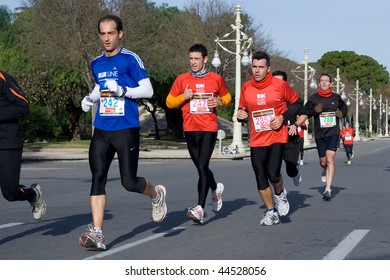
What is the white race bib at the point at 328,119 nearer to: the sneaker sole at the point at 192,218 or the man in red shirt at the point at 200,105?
the man in red shirt at the point at 200,105

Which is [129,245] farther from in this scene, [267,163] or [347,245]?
[267,163]

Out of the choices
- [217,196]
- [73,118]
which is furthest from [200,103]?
[73,118]

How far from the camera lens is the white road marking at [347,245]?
712cm

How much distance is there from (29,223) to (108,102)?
2.78 meters

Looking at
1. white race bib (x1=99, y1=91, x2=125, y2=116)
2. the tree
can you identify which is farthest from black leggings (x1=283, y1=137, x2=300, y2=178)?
the tree

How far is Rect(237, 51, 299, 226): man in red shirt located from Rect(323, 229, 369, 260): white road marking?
1.11 meters

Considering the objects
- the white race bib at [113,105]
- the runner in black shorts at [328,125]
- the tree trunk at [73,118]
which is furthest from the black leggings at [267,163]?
the tree trunk at [73,118]

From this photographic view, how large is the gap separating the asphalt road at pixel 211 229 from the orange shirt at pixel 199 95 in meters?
1.18

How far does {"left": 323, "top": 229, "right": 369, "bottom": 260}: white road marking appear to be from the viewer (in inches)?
281

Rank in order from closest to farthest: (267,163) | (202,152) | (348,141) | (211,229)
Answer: (211,229) < (267,163) < (202,152) < (348,141)

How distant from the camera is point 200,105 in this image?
9.91 meters

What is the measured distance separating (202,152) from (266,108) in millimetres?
937

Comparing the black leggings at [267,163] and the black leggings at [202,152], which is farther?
the black leggings at [202,152]
